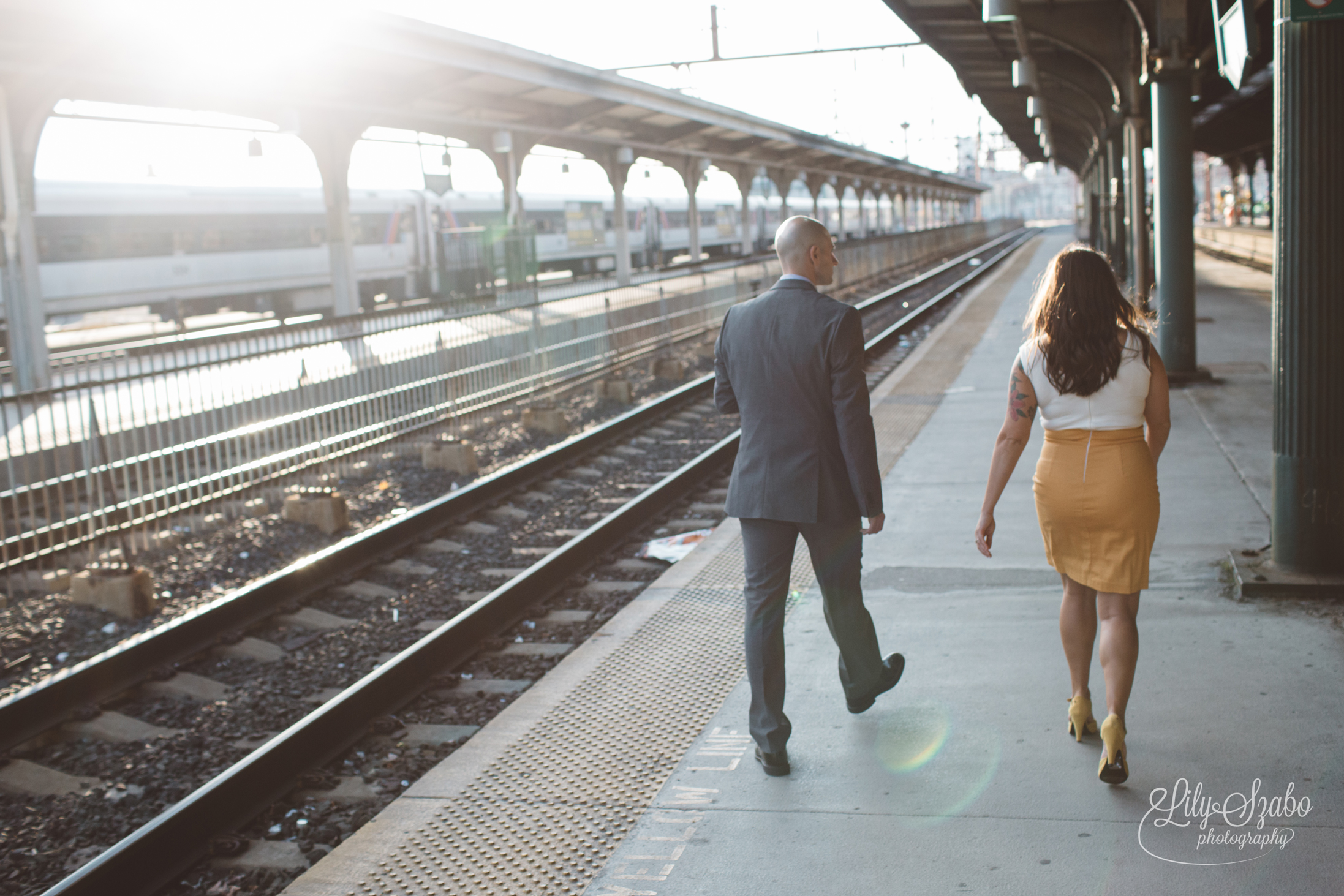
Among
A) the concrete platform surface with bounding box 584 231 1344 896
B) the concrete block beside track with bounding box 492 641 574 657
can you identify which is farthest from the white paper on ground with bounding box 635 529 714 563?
the concrete platform surface with bounding box 584 231 1344 896

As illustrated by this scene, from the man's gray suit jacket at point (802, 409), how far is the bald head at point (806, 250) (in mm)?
49

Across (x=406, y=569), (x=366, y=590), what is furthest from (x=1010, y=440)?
(x=406, y=569)

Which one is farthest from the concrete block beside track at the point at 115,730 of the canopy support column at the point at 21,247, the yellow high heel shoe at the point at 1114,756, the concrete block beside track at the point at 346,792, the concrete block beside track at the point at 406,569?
the canopy support column at the point at 21,247

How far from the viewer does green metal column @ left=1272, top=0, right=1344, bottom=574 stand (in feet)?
15.7

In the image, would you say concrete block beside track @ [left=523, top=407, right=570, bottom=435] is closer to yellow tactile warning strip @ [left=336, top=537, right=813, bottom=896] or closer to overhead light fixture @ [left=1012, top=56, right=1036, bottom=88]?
yellow tactile warning strip @ [left=336, top=537, right=813, bottom=896]

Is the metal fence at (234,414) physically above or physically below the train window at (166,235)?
below

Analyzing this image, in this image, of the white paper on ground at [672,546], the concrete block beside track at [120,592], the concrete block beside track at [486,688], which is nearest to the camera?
the concrete block beside track at [486,688]

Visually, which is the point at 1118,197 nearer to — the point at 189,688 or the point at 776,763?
the point at 189,688

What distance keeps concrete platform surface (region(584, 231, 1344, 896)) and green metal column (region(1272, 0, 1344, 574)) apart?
440mm

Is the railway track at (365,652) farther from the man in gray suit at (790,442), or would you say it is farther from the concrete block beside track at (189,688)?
the man in gray suit at (790,442)

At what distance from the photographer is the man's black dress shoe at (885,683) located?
3.94 meters

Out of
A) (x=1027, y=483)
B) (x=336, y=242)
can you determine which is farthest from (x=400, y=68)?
(x=1027, y=483)

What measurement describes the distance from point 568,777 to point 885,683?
3.61 ft

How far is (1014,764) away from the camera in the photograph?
3.55 m
